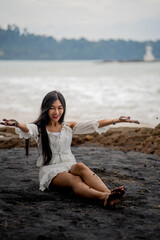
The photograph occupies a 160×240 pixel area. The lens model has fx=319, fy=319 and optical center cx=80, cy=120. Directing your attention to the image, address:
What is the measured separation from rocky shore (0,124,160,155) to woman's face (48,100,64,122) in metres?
3.05

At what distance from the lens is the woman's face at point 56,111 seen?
346 cm

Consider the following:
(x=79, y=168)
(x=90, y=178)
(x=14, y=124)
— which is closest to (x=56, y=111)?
(x=14, y=124)

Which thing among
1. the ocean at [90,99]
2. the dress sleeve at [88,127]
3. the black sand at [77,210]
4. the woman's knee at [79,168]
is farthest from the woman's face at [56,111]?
the ocean at [90,99]

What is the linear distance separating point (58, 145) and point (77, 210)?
0.81 metres

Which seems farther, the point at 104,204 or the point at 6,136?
the point at 6,136

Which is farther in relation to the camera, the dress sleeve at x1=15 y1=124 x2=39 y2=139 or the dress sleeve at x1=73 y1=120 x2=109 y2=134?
the dress sleeve at x1=73 y1=120 x2=109 y2=134

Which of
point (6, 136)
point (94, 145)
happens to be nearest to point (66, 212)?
point (94, 145)

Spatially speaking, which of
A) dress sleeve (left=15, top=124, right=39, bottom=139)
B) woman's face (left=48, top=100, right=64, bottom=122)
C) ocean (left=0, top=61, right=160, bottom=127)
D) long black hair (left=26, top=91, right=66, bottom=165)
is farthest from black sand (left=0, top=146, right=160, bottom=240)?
ocean (left=0, top=61, right=160, bottom=127)

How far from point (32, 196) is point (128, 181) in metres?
1.33

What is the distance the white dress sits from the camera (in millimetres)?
3438

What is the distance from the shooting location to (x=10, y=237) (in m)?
2.40

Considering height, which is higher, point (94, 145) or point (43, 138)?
point (43, 138)

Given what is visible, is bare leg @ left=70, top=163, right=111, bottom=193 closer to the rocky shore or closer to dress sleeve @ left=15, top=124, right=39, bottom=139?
dress sleeve @ left=15, top=124, right=39, bottom=139

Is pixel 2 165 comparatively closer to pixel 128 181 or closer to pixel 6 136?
pixel 128 181
